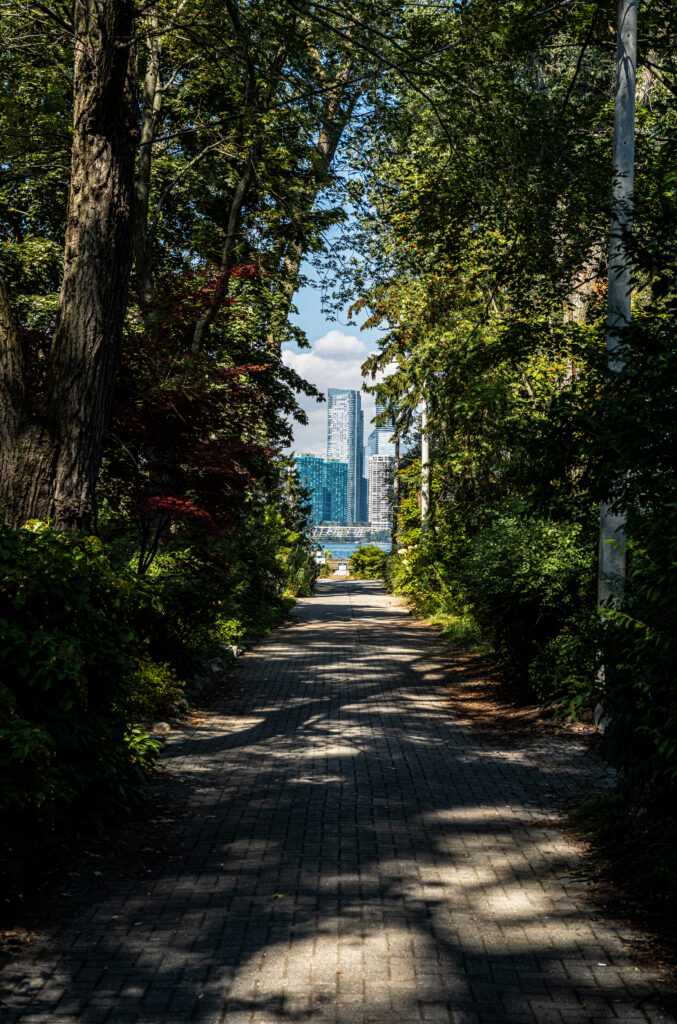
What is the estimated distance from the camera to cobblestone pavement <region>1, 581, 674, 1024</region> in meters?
3.64

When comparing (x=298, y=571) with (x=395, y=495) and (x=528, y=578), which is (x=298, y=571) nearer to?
(x=395, y=495)

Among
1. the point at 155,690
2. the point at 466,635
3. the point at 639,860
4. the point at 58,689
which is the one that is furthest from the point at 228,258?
the point at 639,860

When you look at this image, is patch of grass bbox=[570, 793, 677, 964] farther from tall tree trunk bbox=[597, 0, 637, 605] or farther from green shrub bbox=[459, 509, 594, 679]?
green shrub bbox=[459, 509, 594, 679]

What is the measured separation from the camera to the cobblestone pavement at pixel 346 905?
3645 millimetres

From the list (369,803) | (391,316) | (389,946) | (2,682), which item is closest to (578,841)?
(369,803)

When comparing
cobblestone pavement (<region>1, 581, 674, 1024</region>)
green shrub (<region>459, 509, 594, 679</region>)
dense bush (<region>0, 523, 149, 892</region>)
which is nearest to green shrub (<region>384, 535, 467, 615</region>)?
green shrub (<region>459, 509, 594, 679</region>)

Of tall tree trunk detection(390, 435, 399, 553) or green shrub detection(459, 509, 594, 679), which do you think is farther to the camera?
tall tree trunk detection(390, 435, 399, 553)

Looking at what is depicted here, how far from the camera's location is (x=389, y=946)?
4156 millimetres

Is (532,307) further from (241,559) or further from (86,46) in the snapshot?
(241,559)

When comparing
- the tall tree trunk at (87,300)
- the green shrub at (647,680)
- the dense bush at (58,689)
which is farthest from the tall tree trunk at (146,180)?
the green shrub at (647,680)

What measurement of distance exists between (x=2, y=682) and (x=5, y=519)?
96.9 inches

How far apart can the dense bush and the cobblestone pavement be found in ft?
1.57

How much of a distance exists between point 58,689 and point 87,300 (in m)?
3.67

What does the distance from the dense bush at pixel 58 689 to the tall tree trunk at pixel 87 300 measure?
0.98m
